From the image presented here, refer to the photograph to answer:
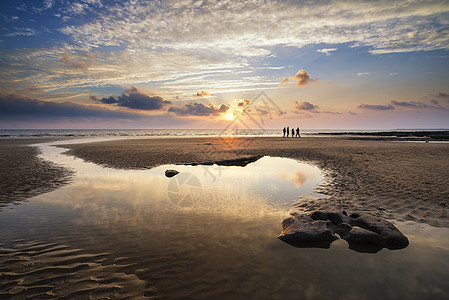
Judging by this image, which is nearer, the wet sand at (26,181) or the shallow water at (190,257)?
the shallow water at (190,257)

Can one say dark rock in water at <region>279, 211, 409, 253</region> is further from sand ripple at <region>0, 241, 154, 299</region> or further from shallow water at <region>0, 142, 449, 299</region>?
sand ripple at <region>0, 241, 154, 299</region>

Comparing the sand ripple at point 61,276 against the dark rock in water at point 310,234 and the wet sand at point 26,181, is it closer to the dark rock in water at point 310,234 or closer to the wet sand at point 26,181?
the dark rock in water at point 310,234

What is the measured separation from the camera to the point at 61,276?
471cm

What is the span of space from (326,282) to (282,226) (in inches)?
106

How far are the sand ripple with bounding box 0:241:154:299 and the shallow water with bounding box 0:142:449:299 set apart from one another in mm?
20

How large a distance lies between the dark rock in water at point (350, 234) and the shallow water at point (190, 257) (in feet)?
0.88

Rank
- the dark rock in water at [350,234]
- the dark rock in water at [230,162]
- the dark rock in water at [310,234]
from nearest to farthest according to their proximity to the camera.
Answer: the dark rock in water at [350,234], the dark rock in water at [310,234], the dark rock in water at [230,162]

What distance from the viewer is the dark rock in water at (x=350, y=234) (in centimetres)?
603

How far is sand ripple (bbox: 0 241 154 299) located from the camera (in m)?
4.22

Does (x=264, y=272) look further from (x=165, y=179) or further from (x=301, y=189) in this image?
(x=165, y=179)

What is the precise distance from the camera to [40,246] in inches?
234

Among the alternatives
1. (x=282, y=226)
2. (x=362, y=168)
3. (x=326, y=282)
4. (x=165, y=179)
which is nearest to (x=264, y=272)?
(x=326, y=282)

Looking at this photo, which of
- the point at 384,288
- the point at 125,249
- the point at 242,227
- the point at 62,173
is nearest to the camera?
the point at 384,288

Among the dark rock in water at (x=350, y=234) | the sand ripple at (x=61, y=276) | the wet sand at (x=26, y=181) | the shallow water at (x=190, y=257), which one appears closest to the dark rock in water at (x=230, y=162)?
the wet sand at (x=26, y=181)
